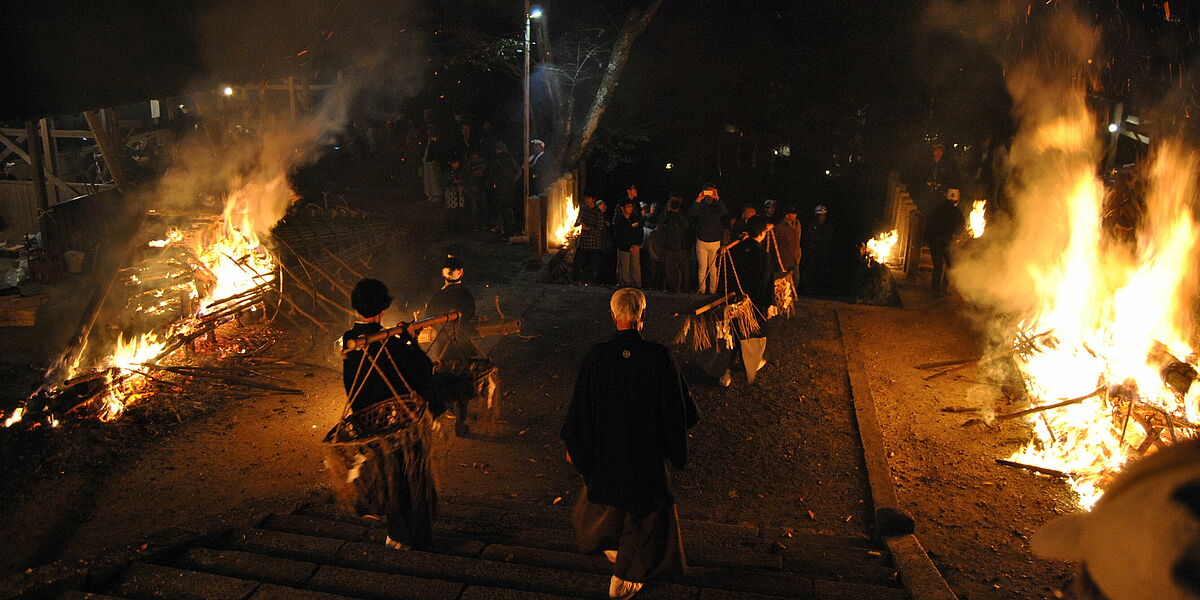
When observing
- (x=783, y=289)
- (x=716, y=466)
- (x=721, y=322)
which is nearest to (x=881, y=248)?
(x=783, y=289)

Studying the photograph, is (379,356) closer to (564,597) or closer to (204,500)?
(564,597)

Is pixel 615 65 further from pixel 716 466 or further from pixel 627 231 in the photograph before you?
pixel 716 466

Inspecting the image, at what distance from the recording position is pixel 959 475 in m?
6.45

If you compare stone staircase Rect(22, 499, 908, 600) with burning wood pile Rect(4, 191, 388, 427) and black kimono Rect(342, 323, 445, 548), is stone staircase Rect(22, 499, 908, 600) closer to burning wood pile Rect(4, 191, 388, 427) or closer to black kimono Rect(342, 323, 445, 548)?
black kimono Rect(342, 323, 445, 548)

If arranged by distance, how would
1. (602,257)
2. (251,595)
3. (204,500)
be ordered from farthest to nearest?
(602,257)
(204,500)
(251,595)

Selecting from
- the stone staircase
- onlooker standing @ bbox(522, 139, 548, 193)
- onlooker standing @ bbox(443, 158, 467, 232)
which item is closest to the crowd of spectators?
onlooker standing @ bbox(443, 158, 467, 232)

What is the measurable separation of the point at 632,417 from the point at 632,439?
115 mm

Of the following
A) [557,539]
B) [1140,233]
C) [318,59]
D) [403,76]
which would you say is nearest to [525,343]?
[557,539]

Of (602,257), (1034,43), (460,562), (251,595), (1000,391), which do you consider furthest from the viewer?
(602,257)

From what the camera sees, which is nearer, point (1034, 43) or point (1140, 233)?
point (1140, 233)

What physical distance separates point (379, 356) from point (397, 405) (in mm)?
302

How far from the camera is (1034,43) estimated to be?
11531 mm

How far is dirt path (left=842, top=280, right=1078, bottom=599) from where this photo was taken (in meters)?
5.03

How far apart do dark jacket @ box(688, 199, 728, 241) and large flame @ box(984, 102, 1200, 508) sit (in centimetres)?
402
